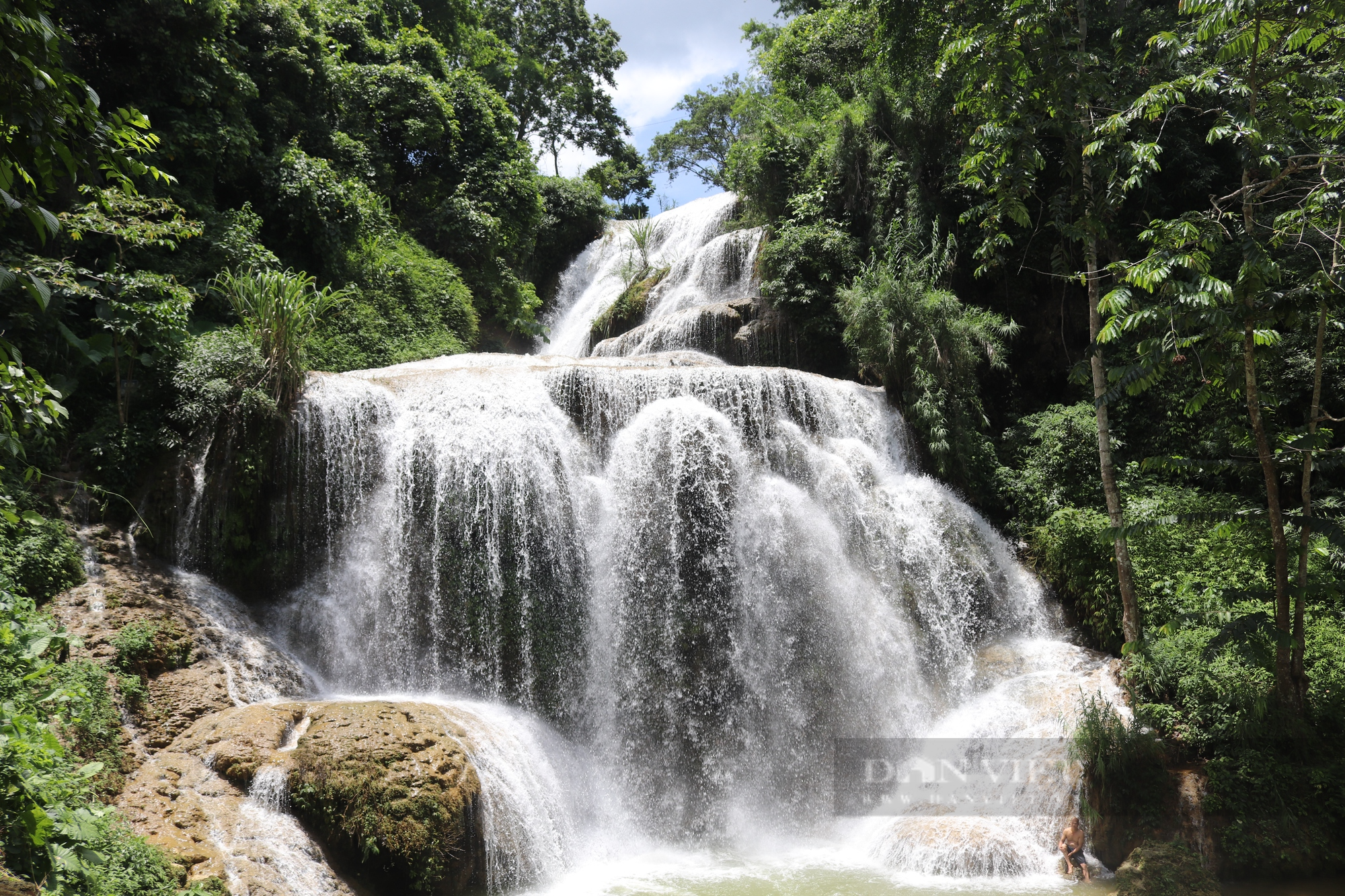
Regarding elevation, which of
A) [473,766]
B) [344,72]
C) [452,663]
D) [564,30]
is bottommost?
[473,766]

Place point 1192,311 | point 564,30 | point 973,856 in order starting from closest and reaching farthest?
point 1192,311 → point 973,856 → point 564,30

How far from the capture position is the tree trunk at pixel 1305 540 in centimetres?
635

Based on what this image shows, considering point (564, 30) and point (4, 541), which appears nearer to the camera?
point (4, 541)

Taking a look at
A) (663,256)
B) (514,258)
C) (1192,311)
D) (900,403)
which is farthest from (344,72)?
(1192,311)

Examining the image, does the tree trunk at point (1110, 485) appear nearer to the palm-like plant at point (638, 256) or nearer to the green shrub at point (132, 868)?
the green shrub at point (132, 868)

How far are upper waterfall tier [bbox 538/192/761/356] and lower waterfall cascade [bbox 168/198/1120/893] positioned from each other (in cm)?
595

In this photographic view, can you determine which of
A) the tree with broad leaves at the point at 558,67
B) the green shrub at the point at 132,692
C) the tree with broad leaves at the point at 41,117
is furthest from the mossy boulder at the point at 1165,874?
the tree with broad leaves at the point at 558,67

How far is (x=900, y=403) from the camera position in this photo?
39.8ft

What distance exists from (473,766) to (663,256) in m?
16.3

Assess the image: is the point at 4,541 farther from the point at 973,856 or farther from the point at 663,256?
the point at 663,256

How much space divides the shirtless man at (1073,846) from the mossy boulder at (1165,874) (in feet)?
0.96

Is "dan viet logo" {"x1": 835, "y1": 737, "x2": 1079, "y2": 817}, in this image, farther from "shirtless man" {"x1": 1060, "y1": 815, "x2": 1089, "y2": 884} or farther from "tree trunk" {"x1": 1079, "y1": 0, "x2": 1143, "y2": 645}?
"tree trunk" {"x1": 1079, "y1": 0, "x2": 1143, "y2": 645}

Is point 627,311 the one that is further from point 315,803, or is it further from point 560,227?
point 315,803

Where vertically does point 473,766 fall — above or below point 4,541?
below
